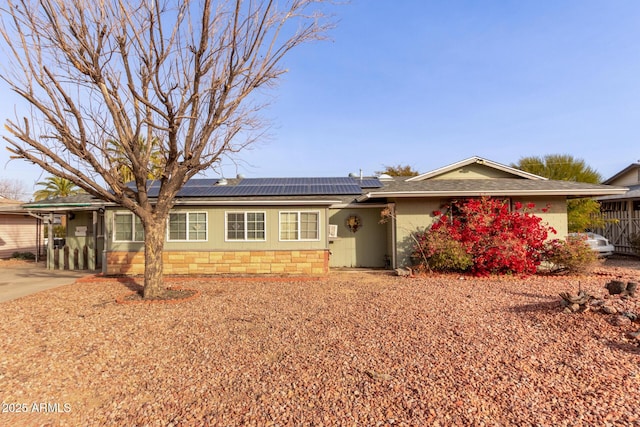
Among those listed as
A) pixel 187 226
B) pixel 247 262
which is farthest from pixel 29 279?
pixel 247 262

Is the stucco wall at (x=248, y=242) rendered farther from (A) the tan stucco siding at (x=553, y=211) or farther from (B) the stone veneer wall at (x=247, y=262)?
(A) the tan stucco siding at (x=553, y=211)

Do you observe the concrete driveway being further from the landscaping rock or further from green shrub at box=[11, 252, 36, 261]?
the landscaping rock

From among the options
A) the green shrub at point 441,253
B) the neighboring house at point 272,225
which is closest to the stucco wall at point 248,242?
the neighboring house at point 272,225

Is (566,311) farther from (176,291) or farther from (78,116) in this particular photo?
(78,116)

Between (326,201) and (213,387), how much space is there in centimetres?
779

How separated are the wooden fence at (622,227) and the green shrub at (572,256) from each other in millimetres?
8238

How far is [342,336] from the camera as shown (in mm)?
4984

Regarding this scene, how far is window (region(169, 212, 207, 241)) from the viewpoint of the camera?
36.7 ft

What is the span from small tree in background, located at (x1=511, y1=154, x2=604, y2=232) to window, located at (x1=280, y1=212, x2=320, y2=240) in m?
12.2

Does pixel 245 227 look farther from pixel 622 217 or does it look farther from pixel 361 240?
pixel 622 217

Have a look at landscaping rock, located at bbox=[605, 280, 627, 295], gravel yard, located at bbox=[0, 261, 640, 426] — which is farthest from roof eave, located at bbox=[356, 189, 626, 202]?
landscaping rock, located at bbox=[605, 280, 627, 295]

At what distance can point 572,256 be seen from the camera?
32.1ft

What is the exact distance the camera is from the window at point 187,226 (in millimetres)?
11172

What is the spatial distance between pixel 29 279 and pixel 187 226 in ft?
17.3
